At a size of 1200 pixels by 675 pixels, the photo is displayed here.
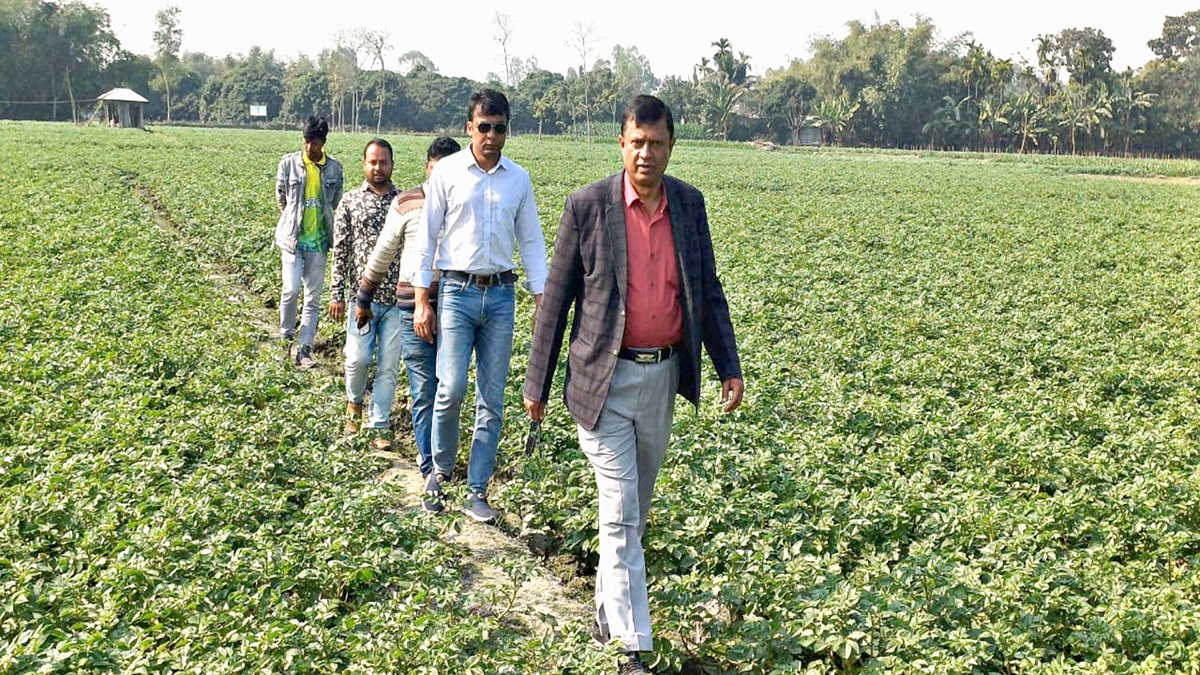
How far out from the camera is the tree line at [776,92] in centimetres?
7625

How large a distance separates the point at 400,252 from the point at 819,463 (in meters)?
2.90

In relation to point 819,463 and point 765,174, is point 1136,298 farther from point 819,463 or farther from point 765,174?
point 765,174

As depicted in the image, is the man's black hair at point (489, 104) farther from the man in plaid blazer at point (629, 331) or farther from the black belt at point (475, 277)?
the man in plaid blazer at point (629, 331)

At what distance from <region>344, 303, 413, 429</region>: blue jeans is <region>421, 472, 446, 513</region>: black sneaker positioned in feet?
3.69

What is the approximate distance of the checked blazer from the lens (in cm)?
419

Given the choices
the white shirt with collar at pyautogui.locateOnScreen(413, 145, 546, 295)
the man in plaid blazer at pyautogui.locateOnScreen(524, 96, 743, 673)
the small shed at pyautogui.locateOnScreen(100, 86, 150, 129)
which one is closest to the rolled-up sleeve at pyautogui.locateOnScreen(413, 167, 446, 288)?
the white shirt with collar at pyautogui.locateOnScreen(413, 145, 546, 295)

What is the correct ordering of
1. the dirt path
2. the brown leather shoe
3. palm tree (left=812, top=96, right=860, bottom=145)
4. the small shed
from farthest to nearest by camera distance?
palm tree (left=812, top=96, right=860, bottom=145) < the small shed < the brown leather shoe < the dirt path

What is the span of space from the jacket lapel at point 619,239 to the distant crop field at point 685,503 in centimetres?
133

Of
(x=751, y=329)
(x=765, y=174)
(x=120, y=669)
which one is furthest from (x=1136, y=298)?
(x=765, y=174)

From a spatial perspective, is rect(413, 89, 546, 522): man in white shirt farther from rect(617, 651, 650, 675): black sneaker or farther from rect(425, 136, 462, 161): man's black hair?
rect(617, 651, 650, 675): black sneaker

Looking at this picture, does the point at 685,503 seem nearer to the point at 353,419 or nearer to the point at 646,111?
the point at 646,111

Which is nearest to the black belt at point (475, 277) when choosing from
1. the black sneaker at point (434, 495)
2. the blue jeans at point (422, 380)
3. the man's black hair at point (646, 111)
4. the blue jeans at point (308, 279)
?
the blue jeans at point (422, 380)

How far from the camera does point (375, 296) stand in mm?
6777

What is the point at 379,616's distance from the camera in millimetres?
4000
